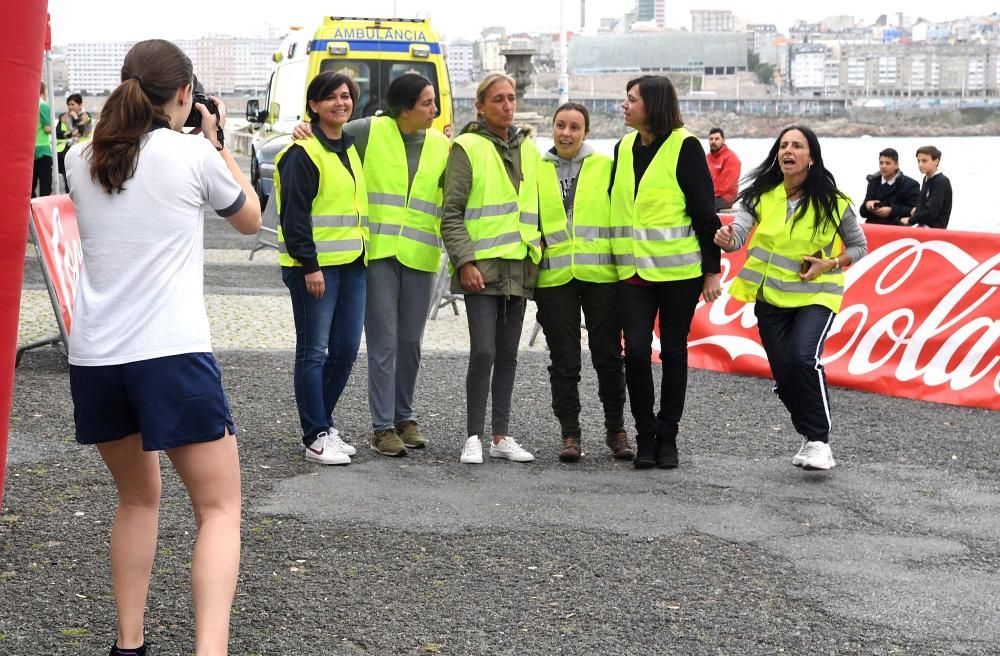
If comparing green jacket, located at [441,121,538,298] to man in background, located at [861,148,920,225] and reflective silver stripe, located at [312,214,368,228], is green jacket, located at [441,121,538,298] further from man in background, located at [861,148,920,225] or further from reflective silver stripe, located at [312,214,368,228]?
man in background, located at [861,148,920,225]

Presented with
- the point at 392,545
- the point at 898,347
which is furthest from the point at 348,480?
the point at 898,347

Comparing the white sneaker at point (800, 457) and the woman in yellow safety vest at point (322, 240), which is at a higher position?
the woman in yellow safety vest at point (322, 240)

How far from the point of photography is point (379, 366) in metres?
7.01

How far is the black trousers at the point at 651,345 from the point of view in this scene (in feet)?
22.5

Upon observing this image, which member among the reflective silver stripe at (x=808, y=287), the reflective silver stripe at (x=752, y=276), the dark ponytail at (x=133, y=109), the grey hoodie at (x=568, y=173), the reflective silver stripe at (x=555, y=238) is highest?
the dark ponytail at (x=133, y=109)

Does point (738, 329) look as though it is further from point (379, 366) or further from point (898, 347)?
point (379, 366)

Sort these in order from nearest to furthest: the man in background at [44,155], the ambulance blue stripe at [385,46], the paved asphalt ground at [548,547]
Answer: the paved asphalt ground at [548,547] → the man in background at [44,155] → the ambulance blue stripe at [385,46]

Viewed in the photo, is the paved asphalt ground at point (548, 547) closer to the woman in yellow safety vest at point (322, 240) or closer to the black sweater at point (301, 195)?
the woman in yellow safety vest at point (322, 240)

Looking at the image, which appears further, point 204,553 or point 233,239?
point 233,239

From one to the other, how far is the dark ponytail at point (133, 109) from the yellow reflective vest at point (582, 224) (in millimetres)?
3343

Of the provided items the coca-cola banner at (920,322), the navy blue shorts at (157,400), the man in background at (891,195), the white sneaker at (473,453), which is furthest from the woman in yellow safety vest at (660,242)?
the man in background at (891,195)

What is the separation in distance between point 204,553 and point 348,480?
283 centimetres

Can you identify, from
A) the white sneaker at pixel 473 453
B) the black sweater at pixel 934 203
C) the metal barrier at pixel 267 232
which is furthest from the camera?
the metal barrier at pixel 267 232

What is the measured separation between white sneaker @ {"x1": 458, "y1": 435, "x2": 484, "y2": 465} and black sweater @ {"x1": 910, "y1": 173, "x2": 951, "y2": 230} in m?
9.68
